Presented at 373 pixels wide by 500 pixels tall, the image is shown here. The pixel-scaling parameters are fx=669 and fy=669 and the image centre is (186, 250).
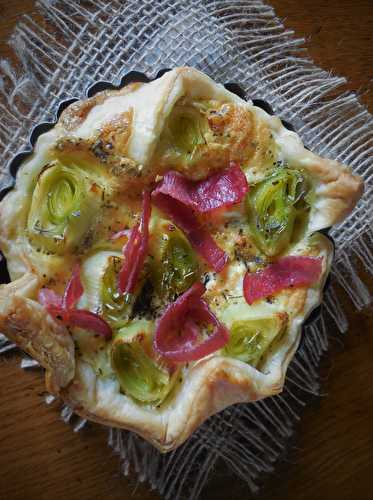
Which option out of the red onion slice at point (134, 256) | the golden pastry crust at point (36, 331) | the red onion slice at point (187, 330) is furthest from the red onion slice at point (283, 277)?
the golden pastry crust at point (36, 331)

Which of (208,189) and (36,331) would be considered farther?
(208,189)

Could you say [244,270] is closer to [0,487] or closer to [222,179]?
[222,179]

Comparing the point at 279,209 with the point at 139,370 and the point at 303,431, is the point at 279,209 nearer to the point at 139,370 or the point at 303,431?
the point at 139,370

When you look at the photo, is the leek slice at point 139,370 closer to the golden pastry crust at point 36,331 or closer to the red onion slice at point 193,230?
the golden pastry crust at point 36,331

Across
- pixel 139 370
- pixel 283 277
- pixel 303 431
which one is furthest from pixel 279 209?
pixel 303 431

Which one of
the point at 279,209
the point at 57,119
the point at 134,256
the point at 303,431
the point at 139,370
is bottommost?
the point at 303,431

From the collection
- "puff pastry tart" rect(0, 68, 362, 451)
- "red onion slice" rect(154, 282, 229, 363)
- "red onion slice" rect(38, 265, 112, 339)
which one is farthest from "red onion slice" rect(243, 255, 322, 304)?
"red onion slice" rect(38, 265, 112, 339)

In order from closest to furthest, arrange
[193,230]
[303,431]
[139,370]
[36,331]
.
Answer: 1. [36,331]
2. [139,370]
3. [193,230]
4. [303,431]
